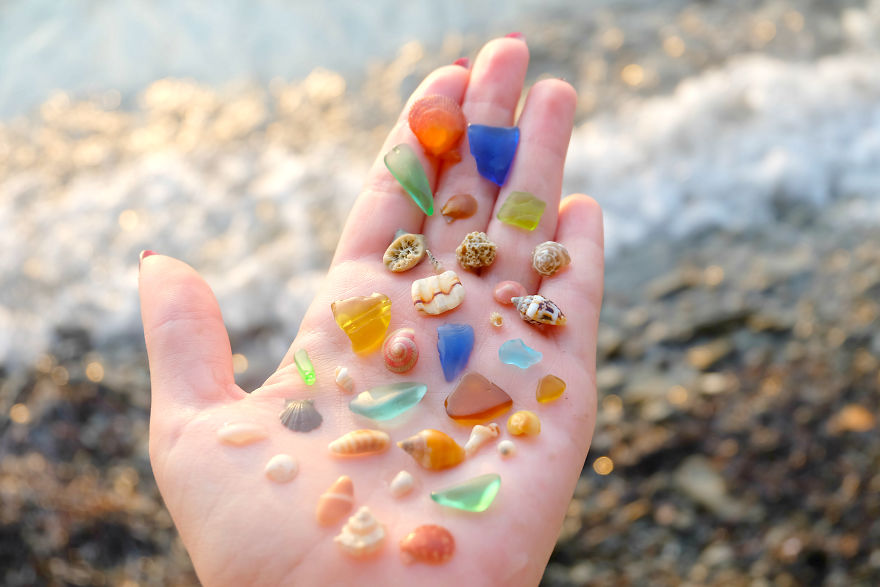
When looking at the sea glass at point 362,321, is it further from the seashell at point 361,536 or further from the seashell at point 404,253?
the seashell at point 361,536

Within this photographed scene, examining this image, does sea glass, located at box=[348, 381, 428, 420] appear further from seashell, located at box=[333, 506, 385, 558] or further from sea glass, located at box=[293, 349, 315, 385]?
seashell, located at box=[333, 506, 385, 558]

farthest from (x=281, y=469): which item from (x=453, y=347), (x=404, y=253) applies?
(x=404, y=253)

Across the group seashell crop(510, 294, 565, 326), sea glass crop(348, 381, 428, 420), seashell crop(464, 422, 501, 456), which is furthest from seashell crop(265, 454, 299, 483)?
seashell crop(510, 294, 565, 326)

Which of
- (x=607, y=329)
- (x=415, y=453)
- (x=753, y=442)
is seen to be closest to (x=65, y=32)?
(x=607, y=329)

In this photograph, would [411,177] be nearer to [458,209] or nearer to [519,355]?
[458,209]

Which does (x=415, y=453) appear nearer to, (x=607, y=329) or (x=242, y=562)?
(x=242, y=562)

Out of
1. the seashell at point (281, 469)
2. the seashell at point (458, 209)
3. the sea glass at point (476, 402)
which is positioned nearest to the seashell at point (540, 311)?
the sea glass at point (476, 402)
